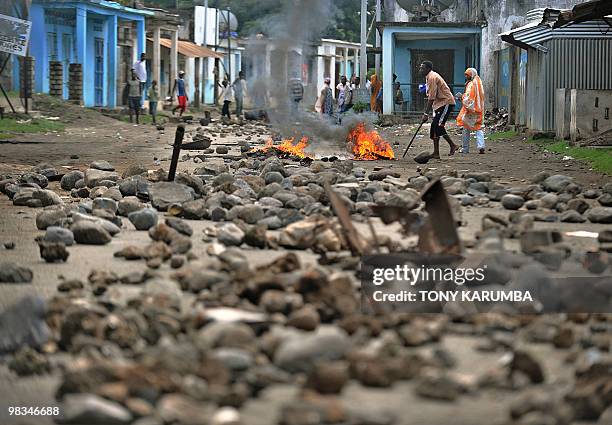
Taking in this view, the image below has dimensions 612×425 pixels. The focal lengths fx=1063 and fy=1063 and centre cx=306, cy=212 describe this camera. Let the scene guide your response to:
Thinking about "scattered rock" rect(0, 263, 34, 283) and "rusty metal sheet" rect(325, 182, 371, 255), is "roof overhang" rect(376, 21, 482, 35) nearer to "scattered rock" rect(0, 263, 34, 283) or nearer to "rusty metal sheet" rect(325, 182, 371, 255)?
"rusty metal sheet" rect(325, 182, 371, 255)

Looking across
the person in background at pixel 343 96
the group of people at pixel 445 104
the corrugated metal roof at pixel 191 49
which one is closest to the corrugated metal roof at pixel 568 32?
the group of people at pixel 445 104

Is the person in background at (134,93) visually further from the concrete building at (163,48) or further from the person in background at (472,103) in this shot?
the person in background at (472,103)

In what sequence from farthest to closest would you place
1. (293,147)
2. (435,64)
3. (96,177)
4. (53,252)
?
(435,64)
(293,147)
(96,177)
(53,252)

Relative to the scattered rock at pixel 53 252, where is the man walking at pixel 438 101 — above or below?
above

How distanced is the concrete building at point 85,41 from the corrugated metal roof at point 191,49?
732 centimetres

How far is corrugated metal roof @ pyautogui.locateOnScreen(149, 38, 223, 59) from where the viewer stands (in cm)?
4750

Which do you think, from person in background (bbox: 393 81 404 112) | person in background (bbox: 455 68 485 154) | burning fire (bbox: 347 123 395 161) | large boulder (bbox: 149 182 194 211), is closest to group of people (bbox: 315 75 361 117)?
person in background (bbox: 393 81 404 112)

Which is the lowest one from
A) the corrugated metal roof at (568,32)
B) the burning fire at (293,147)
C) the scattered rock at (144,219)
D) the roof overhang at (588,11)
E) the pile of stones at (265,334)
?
the pile of stones at (265,334)

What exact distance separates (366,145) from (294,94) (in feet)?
11.6

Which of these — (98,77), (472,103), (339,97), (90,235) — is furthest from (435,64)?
(90,235)

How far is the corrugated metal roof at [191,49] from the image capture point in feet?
156

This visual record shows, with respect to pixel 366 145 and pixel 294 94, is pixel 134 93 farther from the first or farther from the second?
pixel 366 145

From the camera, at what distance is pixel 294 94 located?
1994cm

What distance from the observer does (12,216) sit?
8797 mm
